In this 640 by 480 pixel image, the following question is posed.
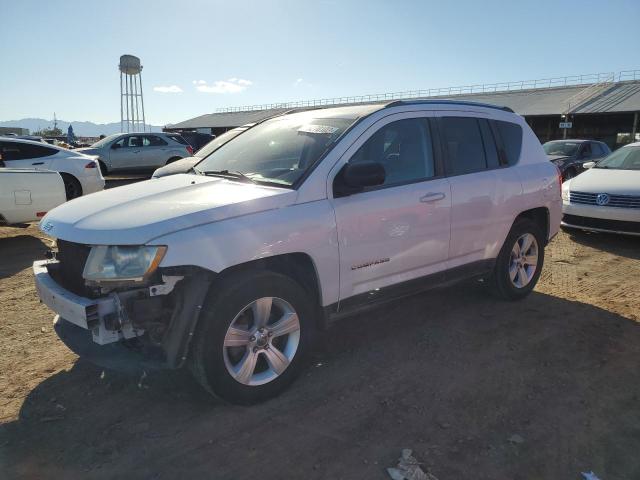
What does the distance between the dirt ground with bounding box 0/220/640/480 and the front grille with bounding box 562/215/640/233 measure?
3.13 metres

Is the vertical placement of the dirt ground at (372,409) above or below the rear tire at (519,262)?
below

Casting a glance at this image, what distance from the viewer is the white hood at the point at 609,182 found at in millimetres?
7445

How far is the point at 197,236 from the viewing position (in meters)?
2.77

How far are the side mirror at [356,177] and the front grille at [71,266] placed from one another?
160 centimetres

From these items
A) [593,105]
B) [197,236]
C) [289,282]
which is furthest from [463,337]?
[593,105]

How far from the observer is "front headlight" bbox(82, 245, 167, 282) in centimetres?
270

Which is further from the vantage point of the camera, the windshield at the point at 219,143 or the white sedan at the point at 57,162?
the white sedan at the point at 57,162

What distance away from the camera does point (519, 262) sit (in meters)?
5.01

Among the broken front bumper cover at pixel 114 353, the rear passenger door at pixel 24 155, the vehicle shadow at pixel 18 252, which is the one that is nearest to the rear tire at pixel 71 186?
the rear passenger door at pixel 24 155

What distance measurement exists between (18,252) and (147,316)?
5.42m

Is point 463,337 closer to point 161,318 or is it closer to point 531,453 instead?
point 531,453

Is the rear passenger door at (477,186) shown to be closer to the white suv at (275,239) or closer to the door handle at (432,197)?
the white suv at (275,239)

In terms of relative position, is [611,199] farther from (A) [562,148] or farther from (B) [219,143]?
(A) [562,148]

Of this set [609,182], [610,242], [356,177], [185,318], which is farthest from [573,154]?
[185,318]
